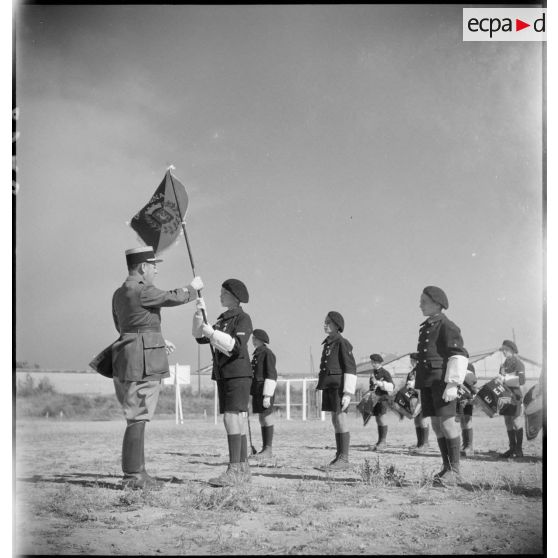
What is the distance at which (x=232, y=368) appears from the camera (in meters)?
6.63

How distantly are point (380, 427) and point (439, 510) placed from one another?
18.3 feet

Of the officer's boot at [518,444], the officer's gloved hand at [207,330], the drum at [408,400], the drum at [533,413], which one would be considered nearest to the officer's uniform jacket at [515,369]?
the officer's boot at [518,444]

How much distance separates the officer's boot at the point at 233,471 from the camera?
20.3ft

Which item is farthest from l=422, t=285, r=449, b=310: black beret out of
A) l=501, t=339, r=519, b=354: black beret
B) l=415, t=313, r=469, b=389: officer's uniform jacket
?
l=501, t=339, r=519, b=354: black beret

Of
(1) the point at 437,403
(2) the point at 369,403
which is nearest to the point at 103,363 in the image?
(1) the point at 437,403

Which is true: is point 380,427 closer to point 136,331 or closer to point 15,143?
point 136,331

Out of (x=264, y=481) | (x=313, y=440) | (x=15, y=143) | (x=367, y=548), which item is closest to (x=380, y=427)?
(x=313, y=440)

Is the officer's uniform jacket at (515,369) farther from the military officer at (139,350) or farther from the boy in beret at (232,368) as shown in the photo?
the military officer at (139,350)

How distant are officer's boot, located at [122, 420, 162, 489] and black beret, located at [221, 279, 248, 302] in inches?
67.9

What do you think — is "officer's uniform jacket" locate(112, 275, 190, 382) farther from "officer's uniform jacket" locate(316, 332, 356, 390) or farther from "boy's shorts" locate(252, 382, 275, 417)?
"boy's shorts" locate(252, 382, 275, 417)

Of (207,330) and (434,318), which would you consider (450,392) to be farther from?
(207,330)

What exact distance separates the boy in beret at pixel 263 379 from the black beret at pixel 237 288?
246 centimetres

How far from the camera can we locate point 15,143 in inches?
233

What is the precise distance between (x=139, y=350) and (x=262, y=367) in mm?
3662
